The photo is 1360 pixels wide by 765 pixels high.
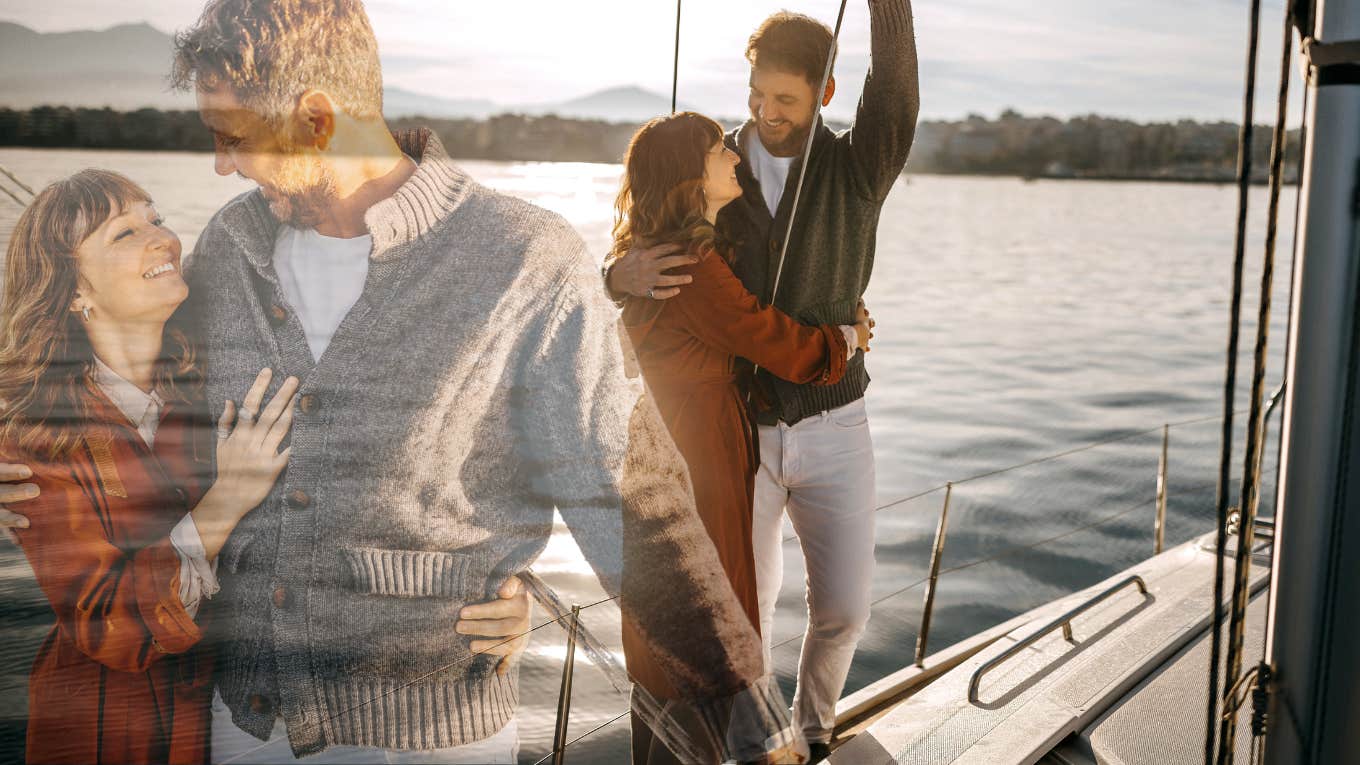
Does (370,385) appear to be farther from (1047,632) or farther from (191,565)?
(1047,632)

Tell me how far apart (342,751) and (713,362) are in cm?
75

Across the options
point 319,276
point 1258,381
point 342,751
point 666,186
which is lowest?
point 342,751

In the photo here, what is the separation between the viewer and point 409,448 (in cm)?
128

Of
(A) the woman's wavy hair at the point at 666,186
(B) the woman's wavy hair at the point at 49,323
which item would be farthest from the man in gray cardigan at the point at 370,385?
(A) the woman's wavy hair at the point at 666,186

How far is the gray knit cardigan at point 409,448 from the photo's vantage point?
1.23 meters

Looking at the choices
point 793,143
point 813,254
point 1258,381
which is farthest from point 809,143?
point 1258,381

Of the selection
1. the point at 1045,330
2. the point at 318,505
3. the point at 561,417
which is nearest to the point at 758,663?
the point at 561,417

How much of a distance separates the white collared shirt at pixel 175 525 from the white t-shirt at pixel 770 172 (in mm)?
946

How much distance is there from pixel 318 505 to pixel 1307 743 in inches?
54.7

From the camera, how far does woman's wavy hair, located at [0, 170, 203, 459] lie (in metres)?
1.12

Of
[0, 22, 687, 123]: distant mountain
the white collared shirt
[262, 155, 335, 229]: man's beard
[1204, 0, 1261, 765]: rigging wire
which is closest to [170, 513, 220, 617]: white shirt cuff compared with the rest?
the white collared shirt

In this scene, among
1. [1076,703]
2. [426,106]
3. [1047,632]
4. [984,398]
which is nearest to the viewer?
[426,106]

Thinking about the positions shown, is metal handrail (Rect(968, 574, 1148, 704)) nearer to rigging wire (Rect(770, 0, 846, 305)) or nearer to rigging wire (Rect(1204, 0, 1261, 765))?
rigging wire (Rect(1204, 0, 1261, 765))

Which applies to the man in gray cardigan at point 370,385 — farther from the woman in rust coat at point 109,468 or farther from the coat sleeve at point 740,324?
A: the coat sleeve at point 740,324
